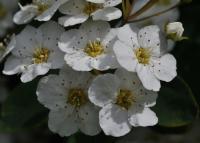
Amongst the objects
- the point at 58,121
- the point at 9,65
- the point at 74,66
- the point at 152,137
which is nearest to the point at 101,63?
the point at 74,66

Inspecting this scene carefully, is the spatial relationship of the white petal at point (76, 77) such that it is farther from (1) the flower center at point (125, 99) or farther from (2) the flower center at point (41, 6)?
(2) the flower center at point (41, 6)

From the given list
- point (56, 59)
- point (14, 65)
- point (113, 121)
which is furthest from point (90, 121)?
point (14, 65)

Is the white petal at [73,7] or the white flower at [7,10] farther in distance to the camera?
the white flower at [7,10]

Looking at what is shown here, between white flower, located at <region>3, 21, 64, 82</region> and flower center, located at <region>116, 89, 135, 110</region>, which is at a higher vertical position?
white flower, located at <region>3, 21, 64, 82</region>

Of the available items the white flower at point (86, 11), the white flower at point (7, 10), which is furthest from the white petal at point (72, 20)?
the white flower at point (7, 10)

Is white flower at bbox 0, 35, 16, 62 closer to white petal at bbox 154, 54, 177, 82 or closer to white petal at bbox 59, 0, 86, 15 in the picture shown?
white petal at bbox 59, 0, 86, 15

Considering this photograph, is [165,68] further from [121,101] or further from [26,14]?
[26,14]

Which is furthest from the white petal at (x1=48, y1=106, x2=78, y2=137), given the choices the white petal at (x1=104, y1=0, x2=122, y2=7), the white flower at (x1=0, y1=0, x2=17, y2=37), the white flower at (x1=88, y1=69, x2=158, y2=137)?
the white flower at (x1=0, y1=0, x2=17, y2=37)
